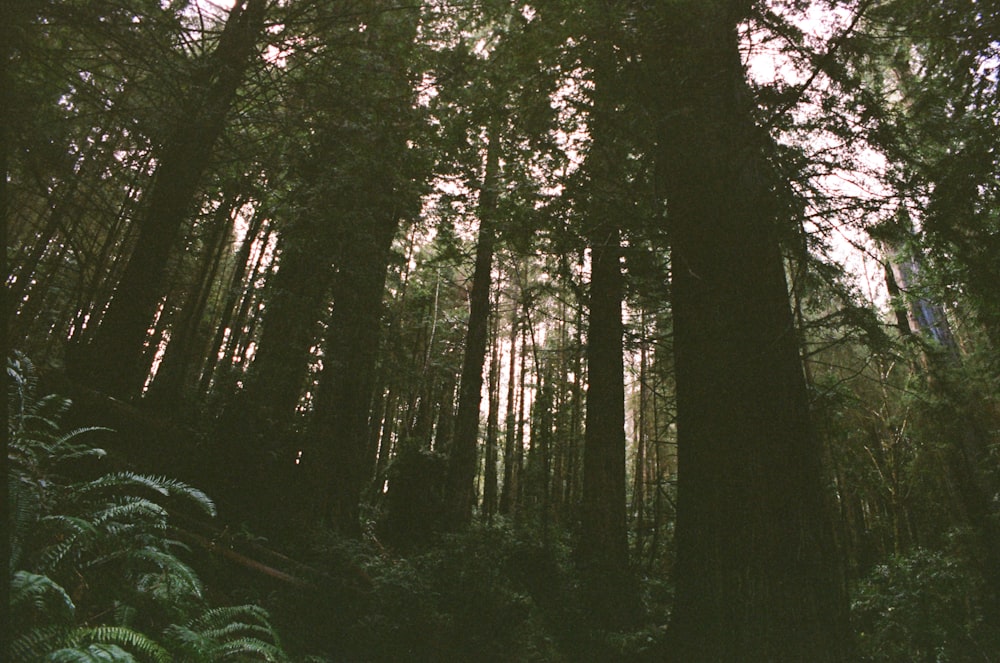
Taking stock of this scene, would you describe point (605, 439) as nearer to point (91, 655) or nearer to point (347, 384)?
point (347, 384)

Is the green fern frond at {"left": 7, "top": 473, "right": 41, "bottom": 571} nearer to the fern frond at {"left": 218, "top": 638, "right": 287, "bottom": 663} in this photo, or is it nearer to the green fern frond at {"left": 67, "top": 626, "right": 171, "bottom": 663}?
the green fern frond at {"left": 67, "top": 626, "right": 171, "bottom": 663}

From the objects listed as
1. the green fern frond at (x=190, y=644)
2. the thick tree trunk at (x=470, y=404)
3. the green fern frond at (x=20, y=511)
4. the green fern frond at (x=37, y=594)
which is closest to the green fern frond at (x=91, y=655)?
the green fern frond at (x=37, y=594)

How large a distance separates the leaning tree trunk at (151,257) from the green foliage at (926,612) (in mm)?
8616

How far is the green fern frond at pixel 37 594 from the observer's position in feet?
6.68

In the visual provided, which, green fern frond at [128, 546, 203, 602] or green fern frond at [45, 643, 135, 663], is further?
green fern frond at [128, 546, 203, 602]

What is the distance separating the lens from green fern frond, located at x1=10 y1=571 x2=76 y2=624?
204 centimetres

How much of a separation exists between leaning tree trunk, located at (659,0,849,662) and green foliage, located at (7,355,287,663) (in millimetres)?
2497

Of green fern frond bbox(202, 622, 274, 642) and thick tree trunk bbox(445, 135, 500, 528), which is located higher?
thick tree trunk bbox(445, 135, 500, 528)

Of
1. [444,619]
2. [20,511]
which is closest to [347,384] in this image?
[444,619]

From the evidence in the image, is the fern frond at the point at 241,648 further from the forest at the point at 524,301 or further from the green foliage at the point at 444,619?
the green foliage at the point at 444,619

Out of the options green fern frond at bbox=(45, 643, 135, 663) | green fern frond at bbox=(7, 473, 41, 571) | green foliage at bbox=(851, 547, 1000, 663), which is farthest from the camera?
green foliage at bbox=(851, 547, 1000, 663)

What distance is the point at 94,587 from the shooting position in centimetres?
281

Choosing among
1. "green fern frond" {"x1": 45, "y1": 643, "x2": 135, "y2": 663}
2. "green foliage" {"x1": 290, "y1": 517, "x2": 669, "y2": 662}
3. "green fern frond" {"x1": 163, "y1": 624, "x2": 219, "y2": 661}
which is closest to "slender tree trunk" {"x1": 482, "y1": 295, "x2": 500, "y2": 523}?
"green foliage" {"x1": 290, "y1": 517, "x2": 669, "y2": 662}

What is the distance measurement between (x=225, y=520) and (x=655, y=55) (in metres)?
7.52
